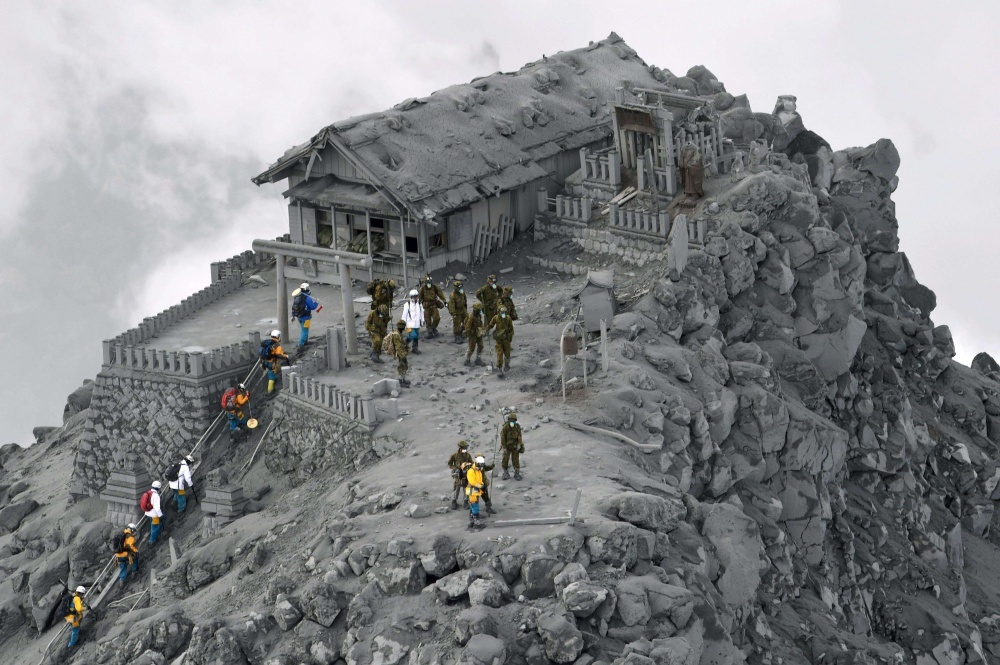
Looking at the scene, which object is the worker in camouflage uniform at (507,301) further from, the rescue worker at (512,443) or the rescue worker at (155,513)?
the rescue worker at (155,513)

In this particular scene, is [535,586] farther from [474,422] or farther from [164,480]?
[164,480]

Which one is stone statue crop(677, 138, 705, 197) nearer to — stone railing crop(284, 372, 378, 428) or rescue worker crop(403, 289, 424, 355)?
rescue worker crop(403, 289, 424, 355)

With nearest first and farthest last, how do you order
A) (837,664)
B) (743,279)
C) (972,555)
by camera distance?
(837,664) < (743,279) < (972,555)

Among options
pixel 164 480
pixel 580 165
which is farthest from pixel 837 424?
pixel 164 480

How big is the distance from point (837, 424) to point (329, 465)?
64.4ft

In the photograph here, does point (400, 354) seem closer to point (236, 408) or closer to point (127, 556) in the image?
point (236, 408)

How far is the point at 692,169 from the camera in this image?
61.6 m

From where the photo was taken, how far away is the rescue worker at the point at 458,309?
52344 mm

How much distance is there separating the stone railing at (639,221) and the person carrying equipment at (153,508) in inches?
719

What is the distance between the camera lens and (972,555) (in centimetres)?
6362

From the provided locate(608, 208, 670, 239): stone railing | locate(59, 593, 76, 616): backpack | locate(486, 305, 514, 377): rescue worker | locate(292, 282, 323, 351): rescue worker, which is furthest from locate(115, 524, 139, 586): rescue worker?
locate(608, 208, 670, 239): stone railing

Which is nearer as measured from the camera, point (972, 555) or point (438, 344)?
point (438, 344)

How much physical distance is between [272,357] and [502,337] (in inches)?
298

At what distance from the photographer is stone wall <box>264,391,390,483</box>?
48.2 m
